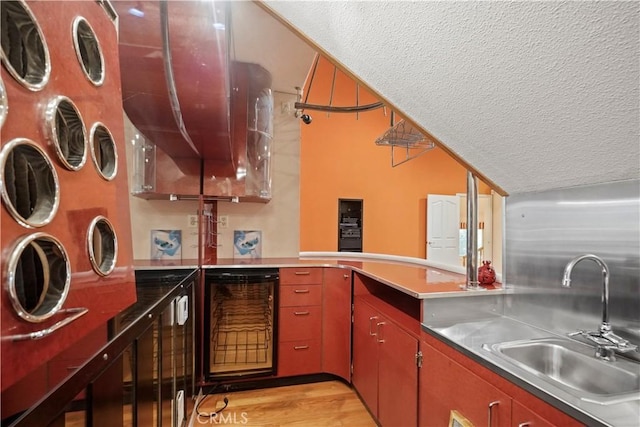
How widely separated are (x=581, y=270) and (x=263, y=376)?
2341 millimetres

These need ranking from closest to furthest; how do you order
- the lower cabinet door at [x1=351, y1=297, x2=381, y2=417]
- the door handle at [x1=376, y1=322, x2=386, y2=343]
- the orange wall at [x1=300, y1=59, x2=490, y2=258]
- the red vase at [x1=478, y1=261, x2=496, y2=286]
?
the red vase at [x1=478, y1=261, x2=496, y2=286] → the door handle at [x1=376, y1=322, x2=386, y2=343] → the lower cabinet door at [x1=351, y1=297, x2=381, y2=417] → the orange wall at [x1=300, y1=59, x2=490, y2=258]

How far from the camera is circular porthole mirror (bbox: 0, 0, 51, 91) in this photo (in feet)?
1.55

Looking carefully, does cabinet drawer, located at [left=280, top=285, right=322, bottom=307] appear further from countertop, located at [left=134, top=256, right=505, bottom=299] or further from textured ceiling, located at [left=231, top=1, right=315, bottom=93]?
textured ceiling, located at [left=231, top=1, right=315, bottom=93]

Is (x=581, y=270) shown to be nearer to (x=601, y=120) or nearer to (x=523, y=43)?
(x=601, y=120)

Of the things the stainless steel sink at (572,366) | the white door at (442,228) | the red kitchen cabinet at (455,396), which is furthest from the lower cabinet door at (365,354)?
the white door at (442,228)

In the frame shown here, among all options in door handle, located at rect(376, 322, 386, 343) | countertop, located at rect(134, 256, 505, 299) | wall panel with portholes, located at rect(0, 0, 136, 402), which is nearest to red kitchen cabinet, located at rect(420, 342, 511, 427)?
countertop, located at rect(134, 256, 505, 299)

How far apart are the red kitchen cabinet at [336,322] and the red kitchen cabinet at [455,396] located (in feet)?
3.73

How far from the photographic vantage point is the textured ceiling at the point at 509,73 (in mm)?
825

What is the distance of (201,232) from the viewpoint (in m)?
2.78

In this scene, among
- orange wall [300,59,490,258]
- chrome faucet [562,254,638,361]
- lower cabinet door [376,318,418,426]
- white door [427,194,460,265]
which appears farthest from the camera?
white door [427,194,460,265]

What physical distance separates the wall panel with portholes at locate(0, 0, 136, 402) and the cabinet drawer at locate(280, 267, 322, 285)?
1962 millimetres

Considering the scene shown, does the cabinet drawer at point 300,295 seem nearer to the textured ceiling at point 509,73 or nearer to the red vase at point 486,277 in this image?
the red vase at point 486,277

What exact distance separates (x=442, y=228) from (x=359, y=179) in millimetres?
1743

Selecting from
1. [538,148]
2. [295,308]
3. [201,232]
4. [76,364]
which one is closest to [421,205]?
[295,308]
